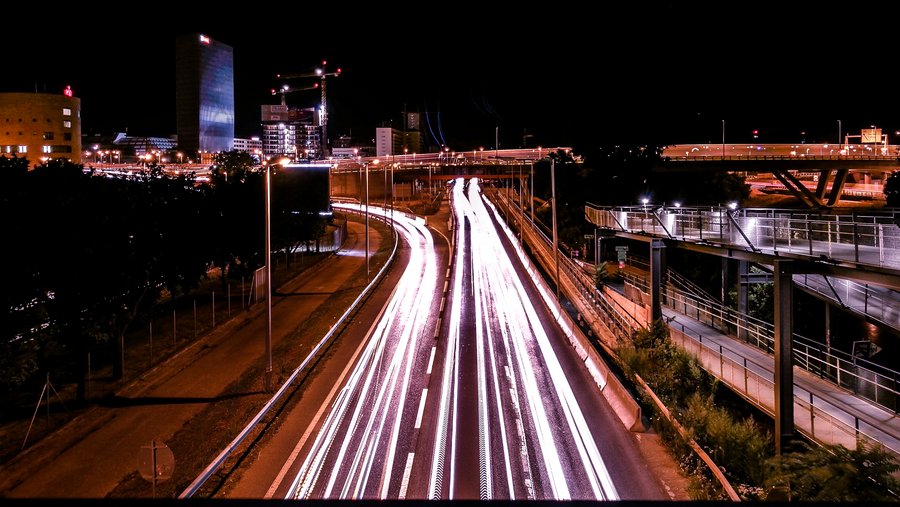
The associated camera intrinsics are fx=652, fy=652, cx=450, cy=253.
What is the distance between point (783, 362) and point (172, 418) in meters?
16.4

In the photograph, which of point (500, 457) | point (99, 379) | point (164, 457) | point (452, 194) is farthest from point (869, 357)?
point (452, 194)

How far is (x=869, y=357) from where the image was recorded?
2628 centimetres

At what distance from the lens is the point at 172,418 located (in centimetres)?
1884

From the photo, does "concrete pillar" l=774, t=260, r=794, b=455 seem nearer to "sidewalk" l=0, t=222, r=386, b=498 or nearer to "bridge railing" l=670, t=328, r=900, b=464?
"bridge railing" l=670, t=328, r=900, b=464

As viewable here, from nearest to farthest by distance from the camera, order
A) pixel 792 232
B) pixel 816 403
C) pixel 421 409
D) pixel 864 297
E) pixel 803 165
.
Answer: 1. pixel 816 403
2. pixel 421 409
3. pixel 792 232
4. pixel 864 297
5. pixel 803 165

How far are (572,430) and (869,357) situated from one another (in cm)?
1676

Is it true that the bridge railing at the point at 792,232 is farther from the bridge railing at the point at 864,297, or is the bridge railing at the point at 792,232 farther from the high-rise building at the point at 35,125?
the high-rise building at the point at 35,125

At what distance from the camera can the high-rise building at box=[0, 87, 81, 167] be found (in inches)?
4990

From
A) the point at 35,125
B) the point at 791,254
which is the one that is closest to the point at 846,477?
the point at 791,254

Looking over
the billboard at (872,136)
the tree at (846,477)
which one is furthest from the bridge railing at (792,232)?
the billboard at (872,136)

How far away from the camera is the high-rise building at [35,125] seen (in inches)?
4990

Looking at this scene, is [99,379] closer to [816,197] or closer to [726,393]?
[726,393]

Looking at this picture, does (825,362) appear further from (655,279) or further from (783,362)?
(655,279)

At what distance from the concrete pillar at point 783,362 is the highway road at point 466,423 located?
3486mm
